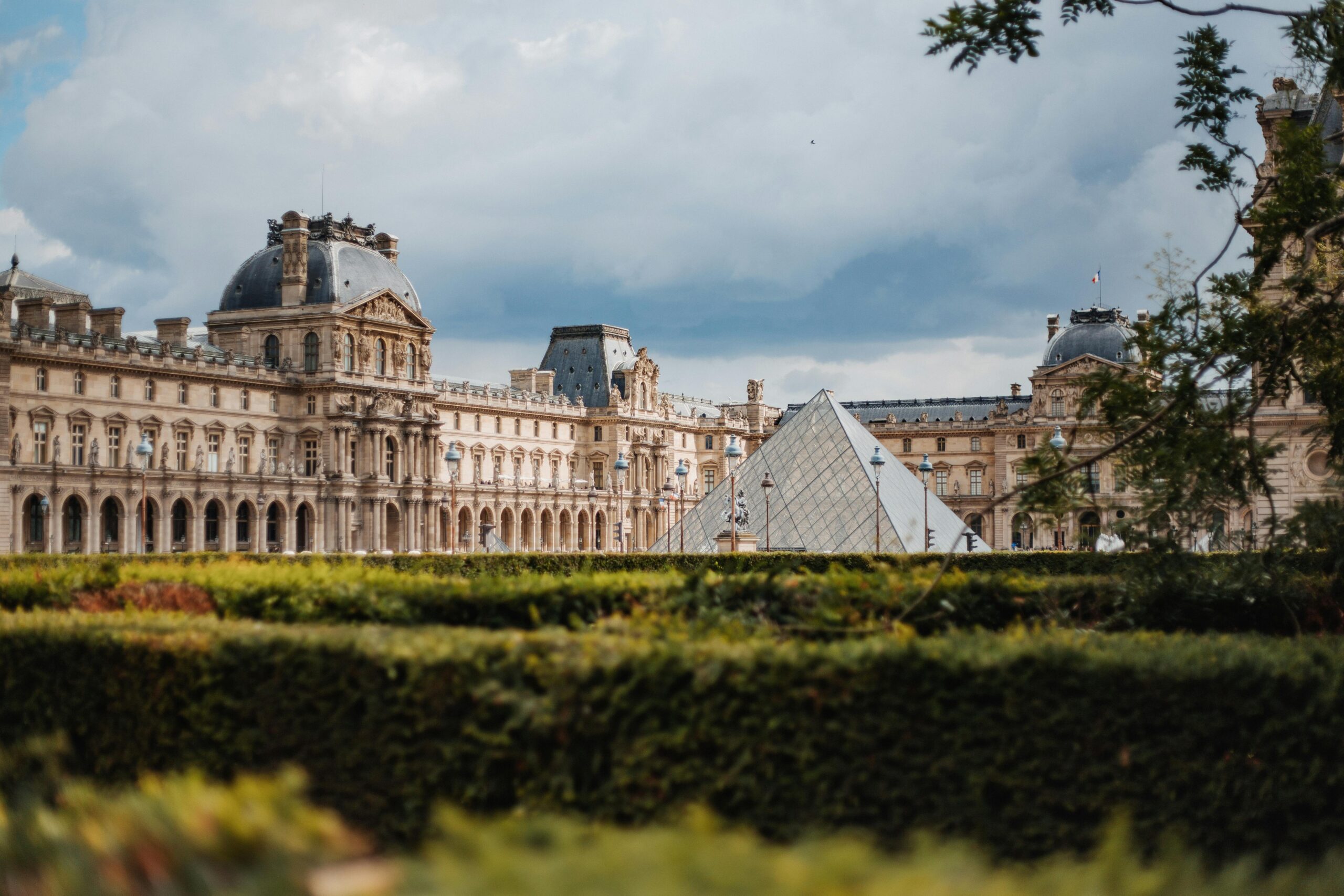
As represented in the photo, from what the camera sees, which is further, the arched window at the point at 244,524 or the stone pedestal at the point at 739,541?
the arched window at the point at 244,524

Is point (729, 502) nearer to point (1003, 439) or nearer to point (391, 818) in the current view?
point (391, 818)

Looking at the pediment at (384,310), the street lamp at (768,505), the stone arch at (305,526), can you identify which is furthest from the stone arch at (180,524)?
the street lamp at (768,505)

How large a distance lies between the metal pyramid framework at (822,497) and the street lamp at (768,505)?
234 mm

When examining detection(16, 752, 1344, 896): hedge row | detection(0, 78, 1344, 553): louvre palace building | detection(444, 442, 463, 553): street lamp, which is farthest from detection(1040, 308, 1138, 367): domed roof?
detection(16, 752, 1344, 896): hedge row

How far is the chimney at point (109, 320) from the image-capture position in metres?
63.8

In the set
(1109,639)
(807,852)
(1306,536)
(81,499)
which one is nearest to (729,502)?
(81,499)

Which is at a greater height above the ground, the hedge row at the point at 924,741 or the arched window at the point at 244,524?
the arched window at the point at 244,524

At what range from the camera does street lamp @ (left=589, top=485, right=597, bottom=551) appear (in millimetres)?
89938

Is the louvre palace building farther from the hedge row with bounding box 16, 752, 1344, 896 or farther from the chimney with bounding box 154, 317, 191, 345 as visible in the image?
the hedge row with bounding box 16, 752, 1344, 896

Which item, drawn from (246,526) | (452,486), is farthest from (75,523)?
(452,486)

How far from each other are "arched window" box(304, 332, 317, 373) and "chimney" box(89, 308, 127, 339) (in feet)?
32.1

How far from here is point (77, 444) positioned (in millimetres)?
58812

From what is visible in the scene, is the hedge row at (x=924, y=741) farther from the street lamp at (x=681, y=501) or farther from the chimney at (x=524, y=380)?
the chimney at (x=524, y=380)

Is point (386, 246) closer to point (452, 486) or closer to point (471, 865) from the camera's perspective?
point (452, 486)
